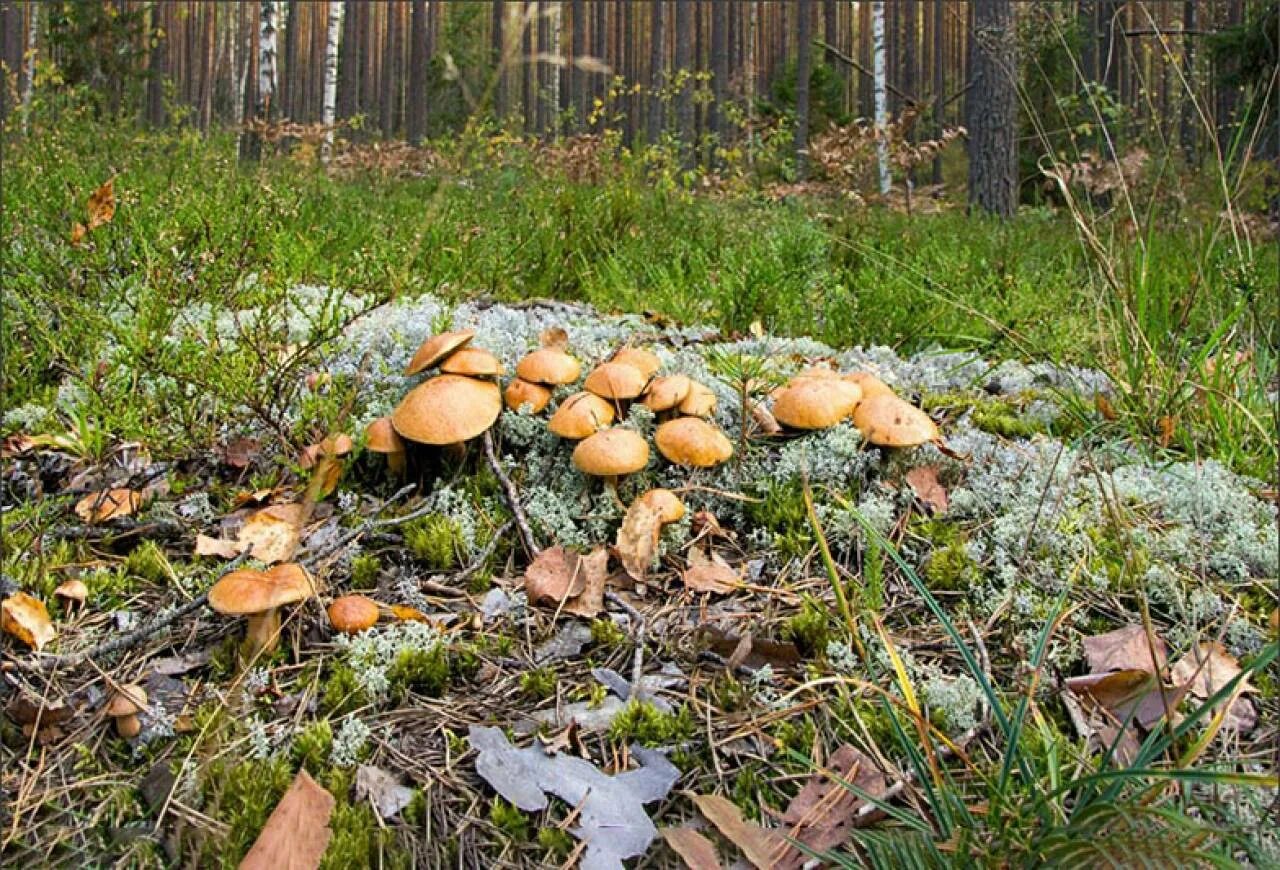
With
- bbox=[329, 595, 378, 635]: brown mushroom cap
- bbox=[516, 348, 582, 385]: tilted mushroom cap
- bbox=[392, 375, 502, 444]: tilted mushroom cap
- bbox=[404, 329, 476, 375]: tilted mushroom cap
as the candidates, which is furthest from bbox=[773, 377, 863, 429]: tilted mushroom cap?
bbox=[329, 595, 378, 635]: brown mushroom cap

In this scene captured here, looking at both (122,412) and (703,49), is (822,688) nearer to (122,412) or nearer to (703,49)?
(122,412)

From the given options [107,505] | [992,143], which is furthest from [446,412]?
[992,143]

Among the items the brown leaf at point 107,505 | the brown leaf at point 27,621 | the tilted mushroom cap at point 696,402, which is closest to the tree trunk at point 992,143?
the tilted mushroom cap at point 696,402

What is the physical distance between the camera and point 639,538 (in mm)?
2082

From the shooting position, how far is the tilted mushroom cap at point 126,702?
63.6 inches

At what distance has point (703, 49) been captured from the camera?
1705 inches

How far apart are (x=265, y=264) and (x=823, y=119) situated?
27312 millimetres

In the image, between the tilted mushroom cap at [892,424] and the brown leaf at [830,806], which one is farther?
the tilted mushroom cap at [892,424]

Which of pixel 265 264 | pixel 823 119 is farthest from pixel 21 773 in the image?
pixel 823 119

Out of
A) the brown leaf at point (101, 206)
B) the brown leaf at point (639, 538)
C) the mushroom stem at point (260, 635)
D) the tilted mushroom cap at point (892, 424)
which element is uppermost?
the brown leaf at point (101, 206)

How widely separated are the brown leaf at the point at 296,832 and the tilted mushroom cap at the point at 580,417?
1035 millimetres

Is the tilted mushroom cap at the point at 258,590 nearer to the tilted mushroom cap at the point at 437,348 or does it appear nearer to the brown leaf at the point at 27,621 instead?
the brown leaf at the point at 27,621

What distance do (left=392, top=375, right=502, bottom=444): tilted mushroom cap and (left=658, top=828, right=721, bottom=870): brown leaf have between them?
1115mm

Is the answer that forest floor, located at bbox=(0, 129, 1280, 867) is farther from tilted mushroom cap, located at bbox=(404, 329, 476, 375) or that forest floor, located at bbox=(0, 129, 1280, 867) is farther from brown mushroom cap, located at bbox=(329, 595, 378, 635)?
tilted mushroom cap, located at bbox=(404, 329, 476, 375)
